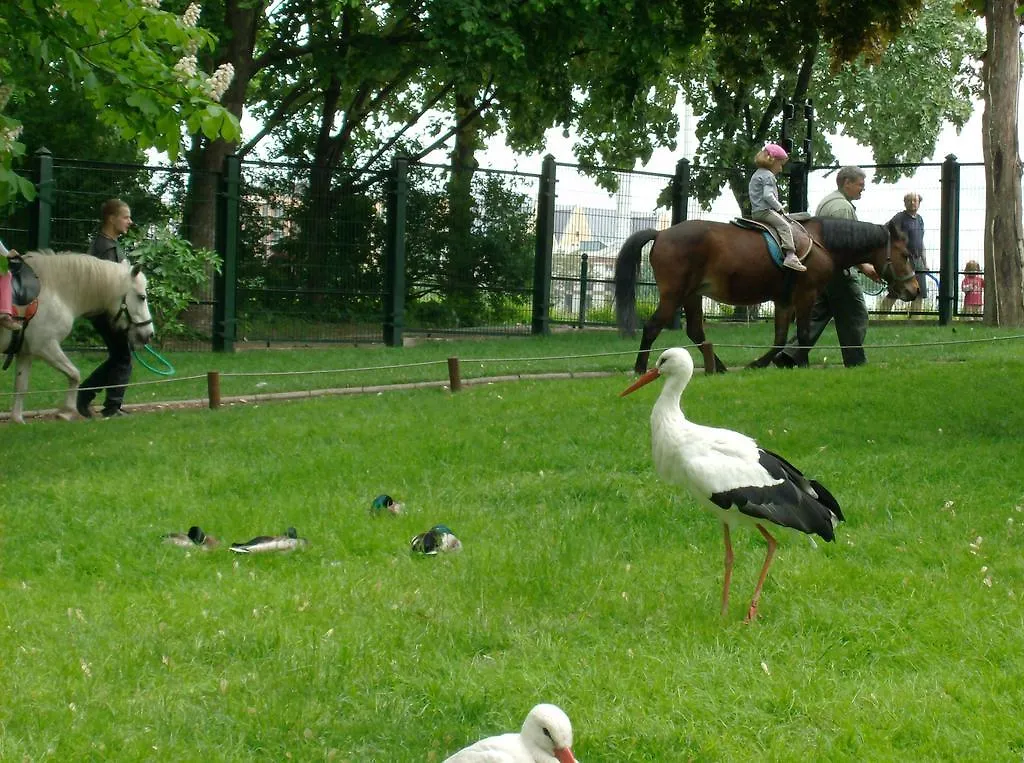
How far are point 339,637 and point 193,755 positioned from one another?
142cm

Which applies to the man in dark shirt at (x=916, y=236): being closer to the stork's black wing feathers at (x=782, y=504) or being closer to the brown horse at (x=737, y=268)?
the brown horse at (x=737, y=268)

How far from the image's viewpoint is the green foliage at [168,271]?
2066 cm

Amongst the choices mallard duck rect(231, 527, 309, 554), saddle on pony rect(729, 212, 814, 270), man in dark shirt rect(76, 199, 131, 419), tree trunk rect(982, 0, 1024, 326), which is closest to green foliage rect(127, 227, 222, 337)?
man in dark shirt rect(76, 199, 131, 419)

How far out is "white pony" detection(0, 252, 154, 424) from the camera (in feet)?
48.0

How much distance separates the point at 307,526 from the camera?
30.1 feet

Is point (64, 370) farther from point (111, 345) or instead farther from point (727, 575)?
point (727, 575)

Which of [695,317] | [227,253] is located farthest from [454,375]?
[227,253]

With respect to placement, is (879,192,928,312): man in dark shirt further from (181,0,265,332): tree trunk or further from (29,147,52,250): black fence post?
(29,147,52,250): black fence post

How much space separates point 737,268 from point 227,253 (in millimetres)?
9550

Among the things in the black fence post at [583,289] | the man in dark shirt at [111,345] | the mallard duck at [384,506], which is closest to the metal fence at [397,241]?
the black fence post at [583,289]

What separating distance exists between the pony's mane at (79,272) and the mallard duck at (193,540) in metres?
6.74

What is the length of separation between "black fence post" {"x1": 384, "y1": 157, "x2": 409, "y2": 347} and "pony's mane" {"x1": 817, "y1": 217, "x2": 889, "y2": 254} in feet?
29.9

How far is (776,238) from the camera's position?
1653 centimetres

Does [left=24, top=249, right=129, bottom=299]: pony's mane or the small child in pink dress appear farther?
the small child in pink dress
